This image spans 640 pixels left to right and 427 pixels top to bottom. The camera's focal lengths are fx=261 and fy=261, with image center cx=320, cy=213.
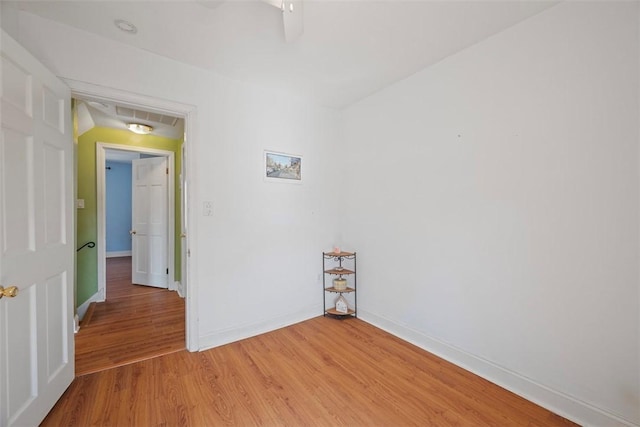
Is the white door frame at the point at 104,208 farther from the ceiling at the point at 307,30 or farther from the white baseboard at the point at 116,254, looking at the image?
the white baseboard at the point at 116,254

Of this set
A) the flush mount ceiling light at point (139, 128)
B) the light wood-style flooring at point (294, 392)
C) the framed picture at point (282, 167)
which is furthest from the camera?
the flush mount ceiling light at point (139, 128)

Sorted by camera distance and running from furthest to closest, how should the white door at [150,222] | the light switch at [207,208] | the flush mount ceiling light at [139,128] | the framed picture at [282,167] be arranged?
the white door at [150,222] → the flush mount ceiling light at [139,128] → the framed picture at [282,167] → the light switch at [207,208]

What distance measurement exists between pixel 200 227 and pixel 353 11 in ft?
6.60

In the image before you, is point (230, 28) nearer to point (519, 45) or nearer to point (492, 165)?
point (519, 45)

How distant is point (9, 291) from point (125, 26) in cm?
174

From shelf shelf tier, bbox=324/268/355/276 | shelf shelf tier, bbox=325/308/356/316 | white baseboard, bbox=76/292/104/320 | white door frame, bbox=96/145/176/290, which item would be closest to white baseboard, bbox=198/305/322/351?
shelf shelf tier, bbox=325/308/356/316

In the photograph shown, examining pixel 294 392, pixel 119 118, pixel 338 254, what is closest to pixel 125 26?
pixel 119 118

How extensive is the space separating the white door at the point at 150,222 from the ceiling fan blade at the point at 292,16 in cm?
356

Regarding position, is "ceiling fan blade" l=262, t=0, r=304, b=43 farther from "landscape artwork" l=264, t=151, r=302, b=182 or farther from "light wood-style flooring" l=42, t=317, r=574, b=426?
"light wood-style flooring" l=42, t=317, r=574, b=426

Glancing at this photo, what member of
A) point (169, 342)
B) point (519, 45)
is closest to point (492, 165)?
point (519, 45)

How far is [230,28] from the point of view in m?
1.81

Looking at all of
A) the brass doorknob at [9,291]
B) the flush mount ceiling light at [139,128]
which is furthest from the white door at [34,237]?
the flush mount ceiling light at [139,128]

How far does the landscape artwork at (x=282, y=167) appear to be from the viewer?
107 inches

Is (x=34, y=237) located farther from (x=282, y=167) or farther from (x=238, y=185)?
(x=282, y=167)
